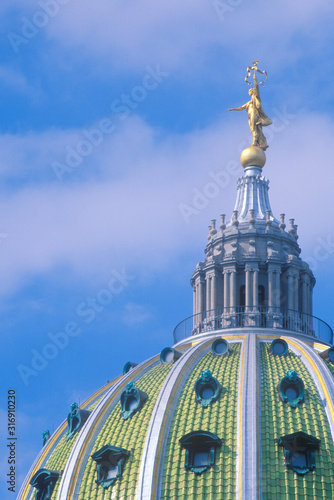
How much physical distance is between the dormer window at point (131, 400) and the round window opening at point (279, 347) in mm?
6882

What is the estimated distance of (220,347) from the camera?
81.9m

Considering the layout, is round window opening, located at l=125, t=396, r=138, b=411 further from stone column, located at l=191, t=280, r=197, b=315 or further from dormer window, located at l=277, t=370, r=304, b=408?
stone column, located at l=191, t=280, r=197, b=315

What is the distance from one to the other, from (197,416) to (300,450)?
18.1 ft

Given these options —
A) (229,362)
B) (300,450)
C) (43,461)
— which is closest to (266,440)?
(300,450)

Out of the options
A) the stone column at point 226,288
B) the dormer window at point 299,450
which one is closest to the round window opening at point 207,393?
the dormer window at point 299,450

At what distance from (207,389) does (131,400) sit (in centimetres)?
429

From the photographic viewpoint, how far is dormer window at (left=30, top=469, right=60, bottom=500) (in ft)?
258

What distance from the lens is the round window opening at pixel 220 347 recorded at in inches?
3219

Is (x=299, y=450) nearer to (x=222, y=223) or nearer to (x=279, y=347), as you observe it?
(x=279, y=347)

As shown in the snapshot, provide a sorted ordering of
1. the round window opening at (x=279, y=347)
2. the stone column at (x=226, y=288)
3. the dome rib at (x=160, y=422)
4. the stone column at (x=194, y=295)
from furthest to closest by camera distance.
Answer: the stone column at (x=194, y=295) < the stone column at (x=226, y=288) < the round window opening at (x=279, y=347) < the dome rib at (x=160, y=422)

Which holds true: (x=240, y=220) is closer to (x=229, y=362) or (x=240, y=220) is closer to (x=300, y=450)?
(x=229, y=362)

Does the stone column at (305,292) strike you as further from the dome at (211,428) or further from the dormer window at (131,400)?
the dormer window at (131,400)

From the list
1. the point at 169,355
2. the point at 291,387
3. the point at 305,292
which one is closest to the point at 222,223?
the point at 305,292

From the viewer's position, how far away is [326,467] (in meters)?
73.9
